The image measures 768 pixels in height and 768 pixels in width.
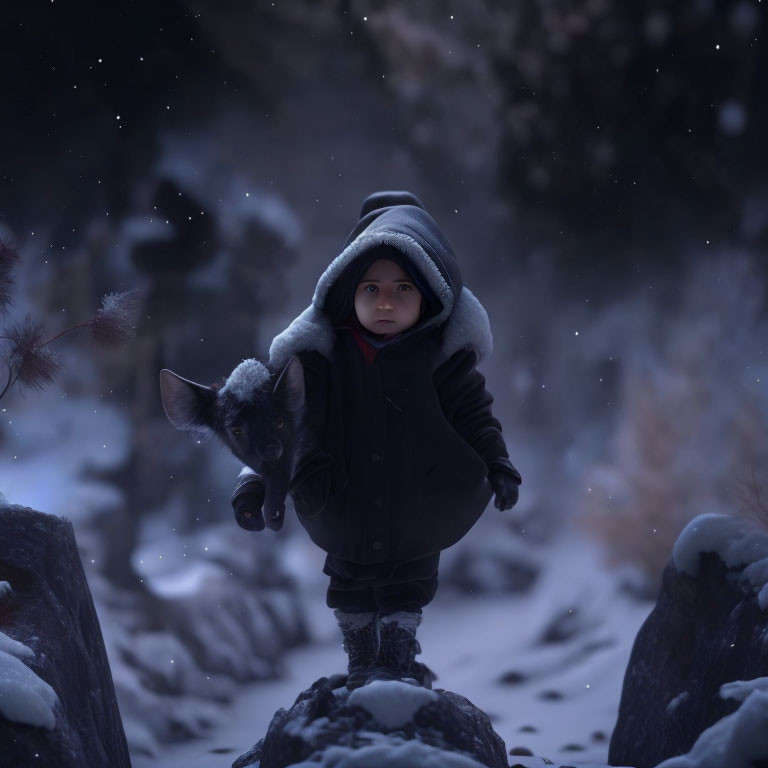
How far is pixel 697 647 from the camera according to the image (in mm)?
2229

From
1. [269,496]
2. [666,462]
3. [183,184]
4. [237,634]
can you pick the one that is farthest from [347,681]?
Result: [666,462]

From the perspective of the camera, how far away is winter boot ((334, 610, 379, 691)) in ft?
6.63

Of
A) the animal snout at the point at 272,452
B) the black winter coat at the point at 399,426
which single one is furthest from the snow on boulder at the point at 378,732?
the animal snout at the point at 272,452

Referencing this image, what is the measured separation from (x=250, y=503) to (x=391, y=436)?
345 millimetres

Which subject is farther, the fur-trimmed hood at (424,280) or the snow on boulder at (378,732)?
the fur-trimmed hood at (424,280)

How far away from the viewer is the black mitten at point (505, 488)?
1.97 meters

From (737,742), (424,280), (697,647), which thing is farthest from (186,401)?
(697,647)

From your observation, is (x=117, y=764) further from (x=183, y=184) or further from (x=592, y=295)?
(x=592, y=295)

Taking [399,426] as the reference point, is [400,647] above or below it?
below

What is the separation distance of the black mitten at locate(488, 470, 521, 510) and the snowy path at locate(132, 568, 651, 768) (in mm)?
790

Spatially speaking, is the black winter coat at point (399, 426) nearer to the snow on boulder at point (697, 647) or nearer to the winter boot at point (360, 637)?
the winter boot at point (360, 637)

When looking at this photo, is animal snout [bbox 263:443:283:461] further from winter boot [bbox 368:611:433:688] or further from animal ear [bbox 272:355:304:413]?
winter boot [bbox 368:611:433:688]

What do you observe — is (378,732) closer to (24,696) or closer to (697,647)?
(24,696)

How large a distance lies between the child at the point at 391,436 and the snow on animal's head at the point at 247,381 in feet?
0.42
